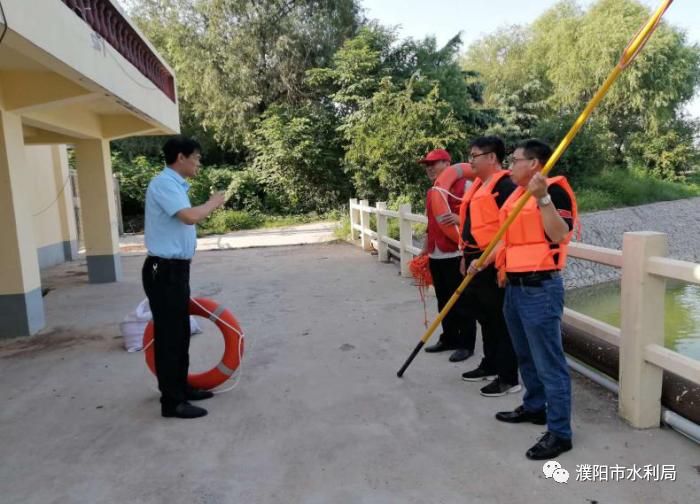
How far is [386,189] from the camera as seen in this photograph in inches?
601

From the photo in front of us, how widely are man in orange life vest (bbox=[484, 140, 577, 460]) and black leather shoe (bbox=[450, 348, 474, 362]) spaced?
1.39m

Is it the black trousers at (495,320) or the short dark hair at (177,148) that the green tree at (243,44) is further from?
the black trousers at (495,320)

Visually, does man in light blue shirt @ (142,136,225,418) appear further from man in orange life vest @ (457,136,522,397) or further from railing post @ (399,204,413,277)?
railing post @ (399,204,413,277)

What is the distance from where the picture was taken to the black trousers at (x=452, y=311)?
4145 millimetres

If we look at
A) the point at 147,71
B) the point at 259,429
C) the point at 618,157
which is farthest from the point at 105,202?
the point at 618,157

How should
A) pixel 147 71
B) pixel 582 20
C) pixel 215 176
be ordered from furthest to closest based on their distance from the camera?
pixel 582 20 → pixel 215 176 → pixel 147 71

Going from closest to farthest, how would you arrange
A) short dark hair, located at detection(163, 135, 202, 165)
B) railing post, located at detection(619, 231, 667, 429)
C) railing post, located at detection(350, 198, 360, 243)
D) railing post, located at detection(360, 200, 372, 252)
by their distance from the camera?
1. railing post, located at detection(619, 231, 667, 429)
2. short dark hair, located at detection(163, 135, 202, 165)
3. railing post, located at detection(360, 200, 372, 252)
4. railing post, located at detection(350, 198, 360, 243)

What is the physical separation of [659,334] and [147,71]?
7450mm

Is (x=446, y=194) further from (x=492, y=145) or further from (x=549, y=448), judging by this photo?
(x=549, y=448)

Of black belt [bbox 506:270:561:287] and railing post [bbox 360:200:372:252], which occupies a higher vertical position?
black belt [bbox 506:270:561:287]

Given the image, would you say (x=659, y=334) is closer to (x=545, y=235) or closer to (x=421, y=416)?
(x=545, y=235)

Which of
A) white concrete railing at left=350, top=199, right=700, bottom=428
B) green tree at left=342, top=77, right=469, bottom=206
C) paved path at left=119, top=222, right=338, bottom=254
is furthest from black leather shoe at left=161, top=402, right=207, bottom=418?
green tree at left=342, top=77, right=469, bottom=206

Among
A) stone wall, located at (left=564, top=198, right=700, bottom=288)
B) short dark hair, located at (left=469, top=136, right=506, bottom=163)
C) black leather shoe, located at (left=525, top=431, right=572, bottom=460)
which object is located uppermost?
short dark hair, located at (left=469, top=136, right=506, bottom=163)

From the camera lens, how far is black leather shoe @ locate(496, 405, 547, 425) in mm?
2953
